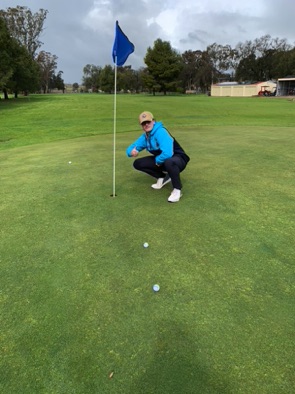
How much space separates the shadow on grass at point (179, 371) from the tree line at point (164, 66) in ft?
135

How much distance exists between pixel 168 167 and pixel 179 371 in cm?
332

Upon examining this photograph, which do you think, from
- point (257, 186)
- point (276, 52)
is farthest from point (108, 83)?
point (257, 186)

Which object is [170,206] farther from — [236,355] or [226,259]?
[236,355]

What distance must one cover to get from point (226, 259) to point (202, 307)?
792 millimetres

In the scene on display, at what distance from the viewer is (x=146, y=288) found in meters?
2.79

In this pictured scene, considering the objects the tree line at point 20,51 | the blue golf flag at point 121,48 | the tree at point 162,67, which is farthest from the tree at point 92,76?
the blue golf flag at point 121,48

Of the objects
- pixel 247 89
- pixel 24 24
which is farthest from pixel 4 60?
pixel 247 89

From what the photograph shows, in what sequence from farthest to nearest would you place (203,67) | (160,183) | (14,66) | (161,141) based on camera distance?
(203,67), (14,66), (160,183), (161,141)

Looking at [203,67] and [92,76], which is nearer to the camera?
[203,67]

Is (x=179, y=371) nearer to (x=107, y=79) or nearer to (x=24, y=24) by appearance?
(x=24, y=24)

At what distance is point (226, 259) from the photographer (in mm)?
3205

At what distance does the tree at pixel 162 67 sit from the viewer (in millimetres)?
72688

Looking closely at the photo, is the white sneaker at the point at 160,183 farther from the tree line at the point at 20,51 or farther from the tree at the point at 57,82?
the tree at the point at 57,82

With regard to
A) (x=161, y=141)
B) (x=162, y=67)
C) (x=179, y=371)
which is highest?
(x=162, y=67)
